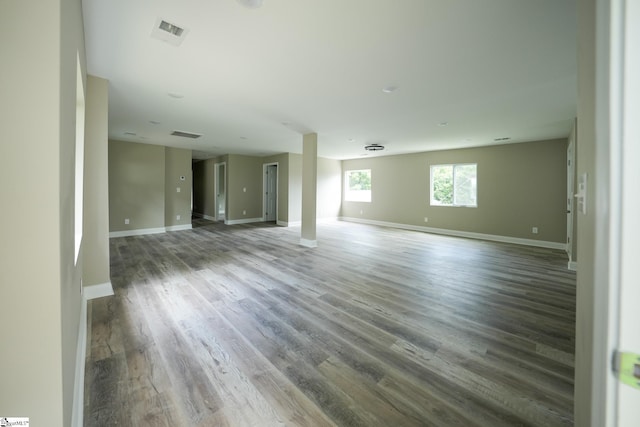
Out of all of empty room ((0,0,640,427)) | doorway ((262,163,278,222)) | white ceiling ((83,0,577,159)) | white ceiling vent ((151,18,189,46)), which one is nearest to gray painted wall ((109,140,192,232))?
empty room ((0,0,640,427))

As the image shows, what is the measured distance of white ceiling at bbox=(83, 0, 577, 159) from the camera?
70.7 inches

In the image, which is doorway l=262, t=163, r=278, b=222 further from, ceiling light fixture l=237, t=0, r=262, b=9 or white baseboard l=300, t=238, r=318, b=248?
ceiling light fixture l=237, t=0, r=262, b=9

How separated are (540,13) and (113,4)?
2938mm

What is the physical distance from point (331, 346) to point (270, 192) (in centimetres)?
808

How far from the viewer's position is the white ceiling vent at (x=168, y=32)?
6.39ft

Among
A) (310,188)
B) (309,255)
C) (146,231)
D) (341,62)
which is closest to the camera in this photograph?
(341,62)

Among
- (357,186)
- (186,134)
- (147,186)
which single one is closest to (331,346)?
(186,134)

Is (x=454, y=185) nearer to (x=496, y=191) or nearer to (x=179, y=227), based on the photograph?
(x=496, y=191)

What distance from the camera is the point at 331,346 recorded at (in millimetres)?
2002

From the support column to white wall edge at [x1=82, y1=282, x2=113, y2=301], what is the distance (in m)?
3.43

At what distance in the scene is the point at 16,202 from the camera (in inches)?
30.8

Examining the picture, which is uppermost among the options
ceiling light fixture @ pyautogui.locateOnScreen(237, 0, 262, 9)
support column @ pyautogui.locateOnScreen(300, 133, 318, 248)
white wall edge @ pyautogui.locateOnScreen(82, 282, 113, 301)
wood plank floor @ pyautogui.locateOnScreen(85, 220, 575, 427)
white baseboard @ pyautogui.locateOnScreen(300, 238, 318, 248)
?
ceiling light fixture @ pyautogui.locateOnScreen(237, 0, 262, 9)

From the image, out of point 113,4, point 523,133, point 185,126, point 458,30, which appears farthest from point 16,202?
point 523,133

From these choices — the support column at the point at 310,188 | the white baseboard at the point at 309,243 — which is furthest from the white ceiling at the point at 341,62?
the white baseboard at the point at 309,243
